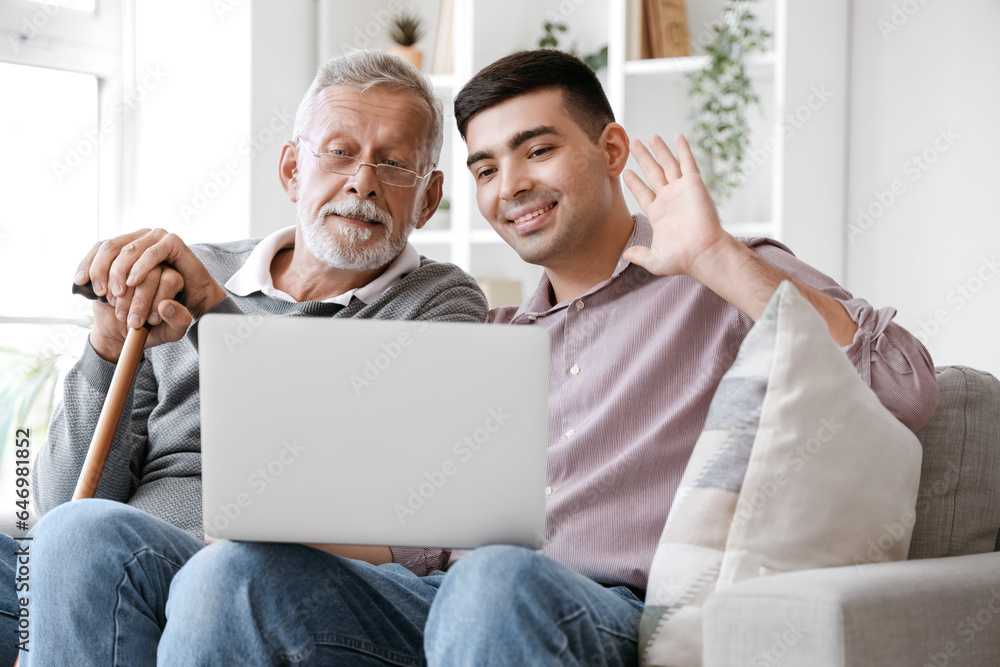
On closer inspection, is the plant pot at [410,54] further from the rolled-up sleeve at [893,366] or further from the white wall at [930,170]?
the rolled-up sleeve at [893,366]

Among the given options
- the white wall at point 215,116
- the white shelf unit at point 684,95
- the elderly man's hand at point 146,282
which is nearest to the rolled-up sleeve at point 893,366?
the elderly man's hand at point 146,282

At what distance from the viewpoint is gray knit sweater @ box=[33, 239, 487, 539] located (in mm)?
1612

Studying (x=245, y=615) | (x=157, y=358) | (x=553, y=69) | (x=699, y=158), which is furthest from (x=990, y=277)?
(x=245, y=615)

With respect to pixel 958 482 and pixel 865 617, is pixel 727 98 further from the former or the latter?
pixel 865 617

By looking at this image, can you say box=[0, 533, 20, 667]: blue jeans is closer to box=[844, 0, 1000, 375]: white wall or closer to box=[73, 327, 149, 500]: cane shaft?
box=[73, 327, 149, 500]: cane shaft

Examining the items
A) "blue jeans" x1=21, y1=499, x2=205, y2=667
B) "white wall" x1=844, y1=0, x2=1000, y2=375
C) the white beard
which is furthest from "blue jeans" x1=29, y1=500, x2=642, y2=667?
"white wall" x1=844, y1=0, x2=1000, y2=375

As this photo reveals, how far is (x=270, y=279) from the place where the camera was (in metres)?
1.93

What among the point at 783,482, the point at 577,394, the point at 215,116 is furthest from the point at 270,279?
the point at 215,116

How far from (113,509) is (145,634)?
0.53 feet

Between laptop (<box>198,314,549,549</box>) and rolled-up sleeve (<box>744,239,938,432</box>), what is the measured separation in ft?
1.82

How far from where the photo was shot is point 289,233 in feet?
6.69

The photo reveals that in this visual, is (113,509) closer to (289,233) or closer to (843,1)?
(289,233)

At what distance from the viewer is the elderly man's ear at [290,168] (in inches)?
79.2

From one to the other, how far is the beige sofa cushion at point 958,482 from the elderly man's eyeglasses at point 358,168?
103 centimetres
